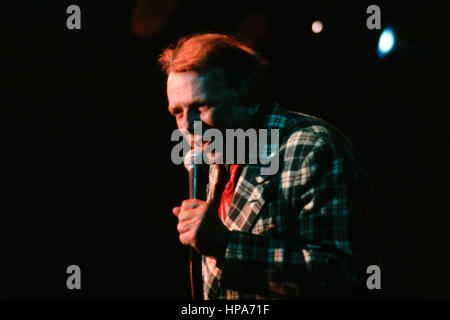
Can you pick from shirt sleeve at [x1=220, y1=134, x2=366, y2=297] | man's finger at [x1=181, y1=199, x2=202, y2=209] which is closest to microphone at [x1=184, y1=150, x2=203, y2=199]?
man's finger at [x1=181, y1=199, x2=202, y2=209]

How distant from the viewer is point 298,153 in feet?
3.58

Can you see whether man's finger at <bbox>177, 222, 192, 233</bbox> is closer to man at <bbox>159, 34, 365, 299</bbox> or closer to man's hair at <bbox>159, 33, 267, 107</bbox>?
man at <bbox>159, 34, 365, 299</bbox>

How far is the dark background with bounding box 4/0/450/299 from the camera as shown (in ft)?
5.44

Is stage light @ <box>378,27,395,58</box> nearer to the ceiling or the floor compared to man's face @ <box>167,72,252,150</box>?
nearer to the ceiling

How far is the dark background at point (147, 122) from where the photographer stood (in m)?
1.66

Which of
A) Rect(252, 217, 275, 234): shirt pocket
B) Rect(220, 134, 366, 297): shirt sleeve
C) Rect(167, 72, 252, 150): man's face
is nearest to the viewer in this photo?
Rect(220, 134, 366, 297): shirt sleeve

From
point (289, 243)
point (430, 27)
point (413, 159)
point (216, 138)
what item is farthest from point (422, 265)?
point (216, 138)

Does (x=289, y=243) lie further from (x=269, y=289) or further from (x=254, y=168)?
(x=254, y=168)

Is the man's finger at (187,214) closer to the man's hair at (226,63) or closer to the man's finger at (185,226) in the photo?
the man's finger at (185,226)

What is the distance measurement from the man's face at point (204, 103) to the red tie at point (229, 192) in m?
0.17

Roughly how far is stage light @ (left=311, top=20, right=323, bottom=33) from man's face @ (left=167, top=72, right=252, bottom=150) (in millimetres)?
808

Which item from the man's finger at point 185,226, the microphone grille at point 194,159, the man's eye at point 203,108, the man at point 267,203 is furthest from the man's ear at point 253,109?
the man's finger at point 185,226

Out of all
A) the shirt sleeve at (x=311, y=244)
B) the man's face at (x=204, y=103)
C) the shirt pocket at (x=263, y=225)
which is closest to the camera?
the shirt sleeve at (x=311, y=244)

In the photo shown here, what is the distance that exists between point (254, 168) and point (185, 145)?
47cm
